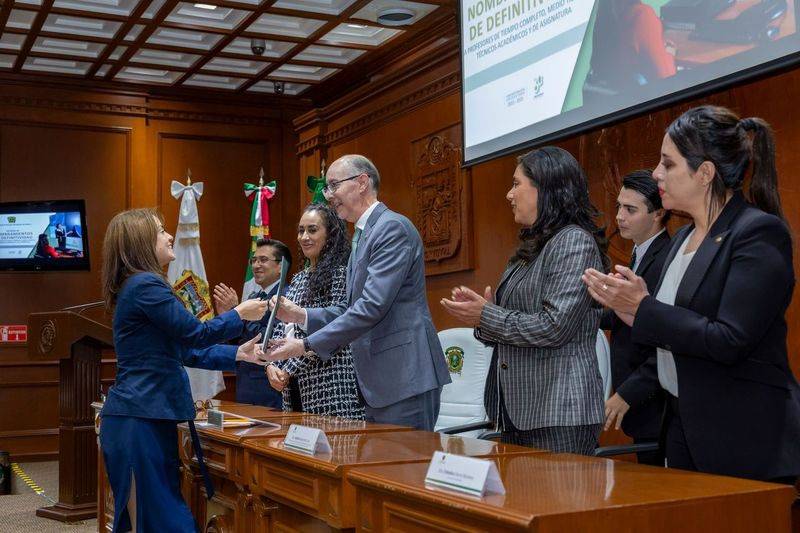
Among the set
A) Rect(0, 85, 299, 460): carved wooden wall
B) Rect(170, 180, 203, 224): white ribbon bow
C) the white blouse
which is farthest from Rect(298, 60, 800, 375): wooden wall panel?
the white blouse

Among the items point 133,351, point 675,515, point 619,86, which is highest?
point 619,86

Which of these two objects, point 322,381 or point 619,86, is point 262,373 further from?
point 619,86

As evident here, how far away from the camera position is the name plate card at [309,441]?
185 centimetres

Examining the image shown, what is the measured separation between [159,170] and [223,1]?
2.43 m

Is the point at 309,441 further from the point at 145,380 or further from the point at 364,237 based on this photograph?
the point at 364,237

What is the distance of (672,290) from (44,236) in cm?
660

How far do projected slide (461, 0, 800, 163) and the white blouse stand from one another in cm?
129

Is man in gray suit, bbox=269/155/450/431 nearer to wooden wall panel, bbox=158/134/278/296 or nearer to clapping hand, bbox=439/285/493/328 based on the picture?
clapping hand, bbox=439/285/493/328

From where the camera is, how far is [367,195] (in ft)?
9.64

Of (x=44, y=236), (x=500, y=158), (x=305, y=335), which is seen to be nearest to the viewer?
(x=305, y=335)

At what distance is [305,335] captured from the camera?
10.5 ft

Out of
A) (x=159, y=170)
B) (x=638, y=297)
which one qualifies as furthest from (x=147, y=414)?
(x=159, y=170)

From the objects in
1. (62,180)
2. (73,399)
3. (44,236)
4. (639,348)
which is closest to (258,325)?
(73,399)

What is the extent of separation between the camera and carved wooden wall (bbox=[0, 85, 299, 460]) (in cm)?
736
